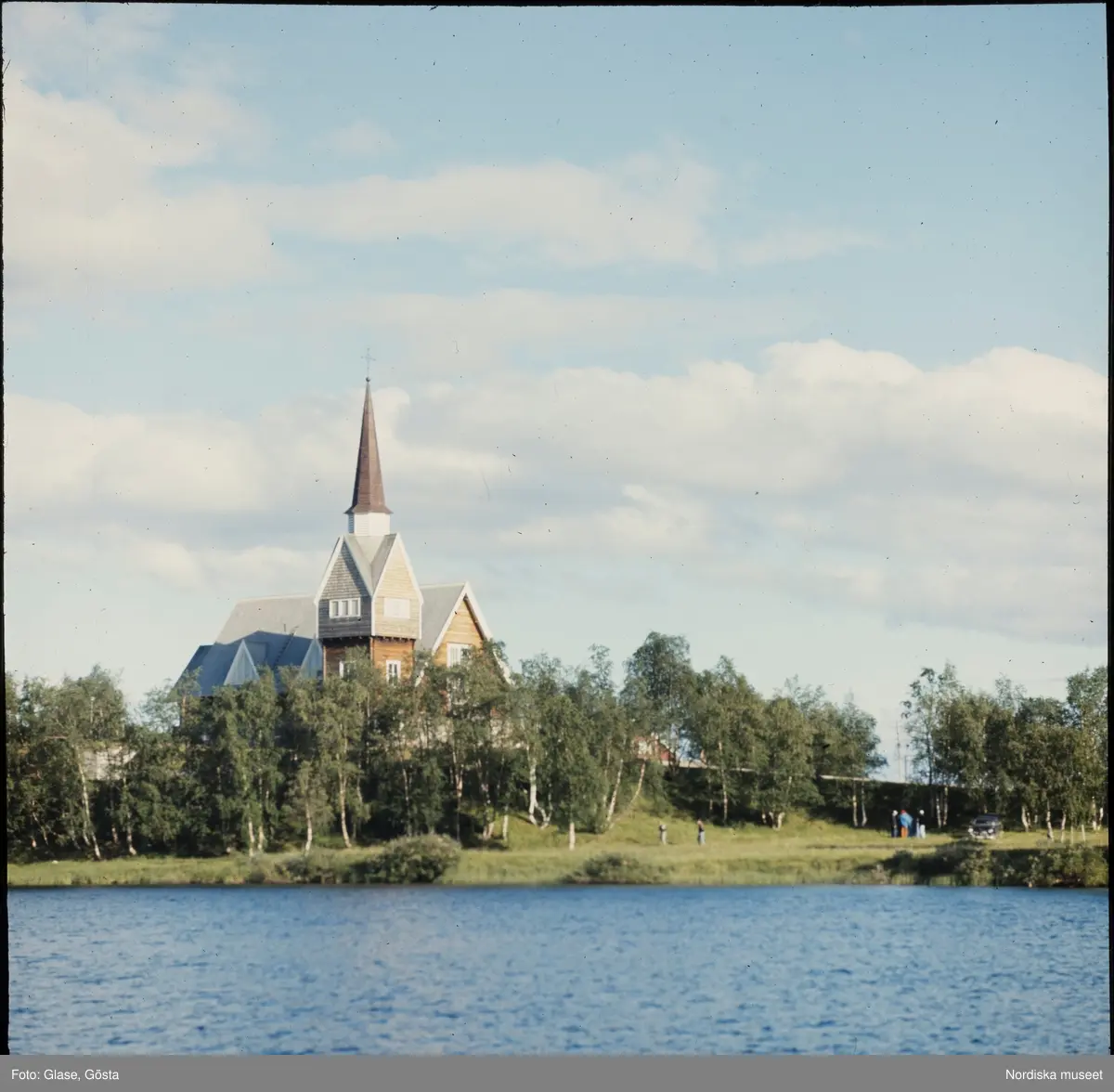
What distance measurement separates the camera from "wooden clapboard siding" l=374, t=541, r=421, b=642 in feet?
160

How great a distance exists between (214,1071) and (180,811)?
86.0 ft

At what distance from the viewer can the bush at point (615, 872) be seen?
120 ft

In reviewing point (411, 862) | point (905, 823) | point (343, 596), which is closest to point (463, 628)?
point (343, 596)

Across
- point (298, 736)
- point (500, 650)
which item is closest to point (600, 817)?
point (500, 650)

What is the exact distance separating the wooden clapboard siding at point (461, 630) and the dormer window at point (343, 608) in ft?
9.39

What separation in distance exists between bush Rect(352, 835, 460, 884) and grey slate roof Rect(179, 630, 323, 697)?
13715 millimetres

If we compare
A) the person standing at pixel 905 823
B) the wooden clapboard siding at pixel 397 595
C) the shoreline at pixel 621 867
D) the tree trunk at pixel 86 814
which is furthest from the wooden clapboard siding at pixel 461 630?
the person standing at pixel 905 823

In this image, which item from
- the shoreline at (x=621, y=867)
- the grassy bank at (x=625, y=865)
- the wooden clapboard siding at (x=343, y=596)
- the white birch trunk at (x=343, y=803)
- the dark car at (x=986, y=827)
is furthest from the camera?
the wooden clapboard siding at (x=343, y=596)

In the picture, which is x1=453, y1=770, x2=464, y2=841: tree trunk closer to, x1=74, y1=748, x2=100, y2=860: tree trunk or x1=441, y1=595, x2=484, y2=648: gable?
x1=74, y1=748, x2=100, y2=860: tree trunk

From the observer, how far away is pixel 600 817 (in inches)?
1631

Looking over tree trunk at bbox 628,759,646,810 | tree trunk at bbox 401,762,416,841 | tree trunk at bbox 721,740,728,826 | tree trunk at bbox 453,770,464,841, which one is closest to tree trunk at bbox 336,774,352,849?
tree trunk at bbox 401,762,416,841

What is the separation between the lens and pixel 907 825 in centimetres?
4144

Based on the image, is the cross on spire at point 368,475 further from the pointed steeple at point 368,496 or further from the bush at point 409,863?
the bush at point 409,863

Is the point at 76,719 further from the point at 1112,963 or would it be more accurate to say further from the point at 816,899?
the point at 1112,963
